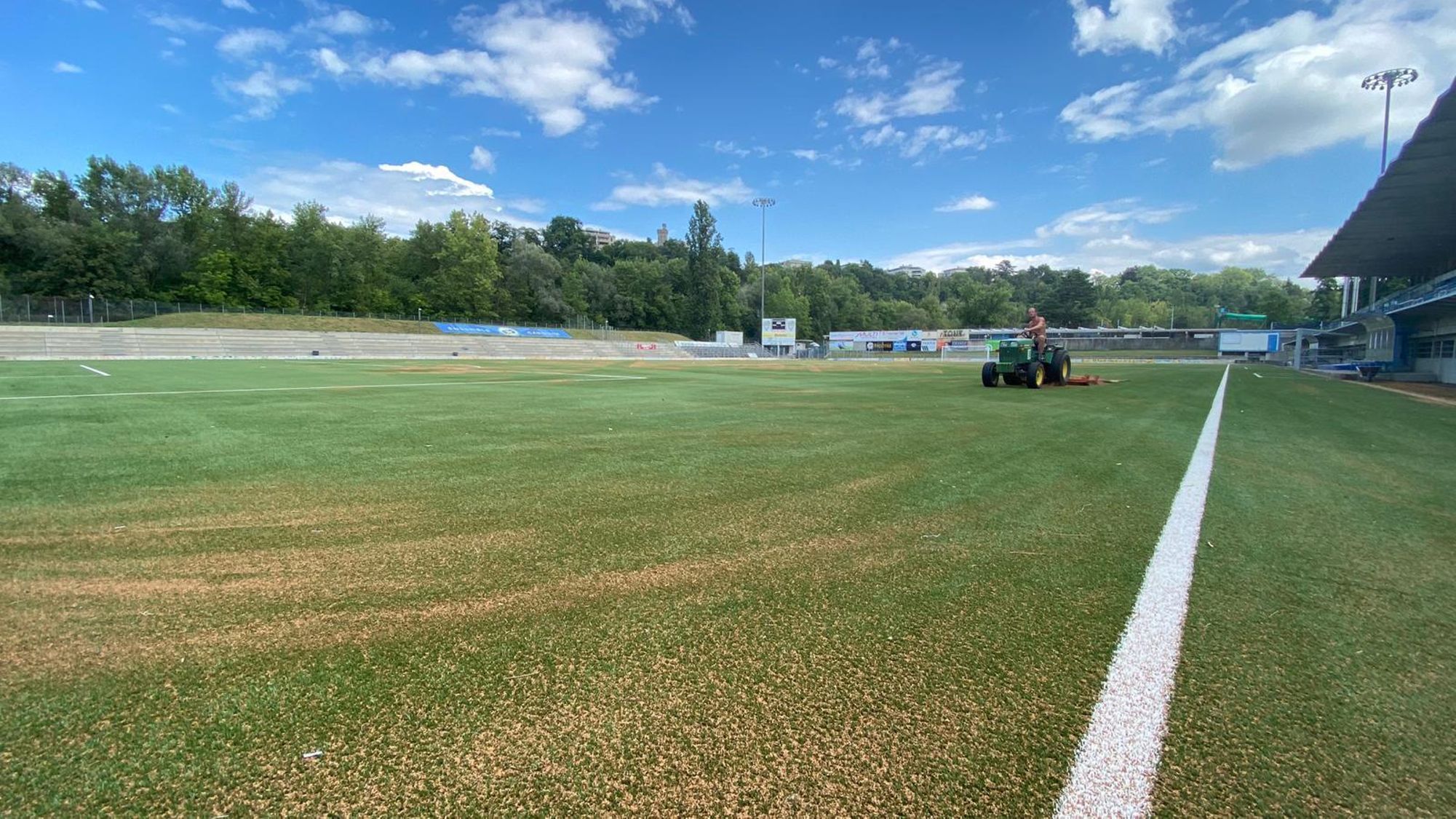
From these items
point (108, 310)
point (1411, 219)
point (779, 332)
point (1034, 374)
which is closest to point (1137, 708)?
point (1034, 374)

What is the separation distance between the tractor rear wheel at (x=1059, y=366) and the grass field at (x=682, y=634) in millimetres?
11760

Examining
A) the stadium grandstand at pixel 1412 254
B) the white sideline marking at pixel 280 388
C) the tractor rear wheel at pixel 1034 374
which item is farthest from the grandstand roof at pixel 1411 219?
the white sideline marking at pixel 280 388

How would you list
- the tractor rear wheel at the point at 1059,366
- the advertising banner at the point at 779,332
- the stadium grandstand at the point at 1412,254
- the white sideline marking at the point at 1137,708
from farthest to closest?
the advertising banner at the point at 779,332 → the stadium grandstand at the point at 1412,254 → the tractor rear wheel at the point at 1059,366 → the white sideline marking at the point at 1137,708

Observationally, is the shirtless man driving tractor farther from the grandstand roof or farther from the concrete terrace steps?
the concrete terrace steps

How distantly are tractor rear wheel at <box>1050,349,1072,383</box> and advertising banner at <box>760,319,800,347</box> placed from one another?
174ft

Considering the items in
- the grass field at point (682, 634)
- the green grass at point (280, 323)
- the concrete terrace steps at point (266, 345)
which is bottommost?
the grass field at point (682, 634)

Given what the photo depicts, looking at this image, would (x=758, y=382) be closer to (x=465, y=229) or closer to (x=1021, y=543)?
(x=1021, y=543)

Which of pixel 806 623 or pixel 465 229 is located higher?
pixel 465 229

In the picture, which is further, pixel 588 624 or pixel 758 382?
pixel 758 382

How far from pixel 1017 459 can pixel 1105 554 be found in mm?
2979

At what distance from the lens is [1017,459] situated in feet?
20.8

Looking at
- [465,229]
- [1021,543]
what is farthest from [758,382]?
[465,229]

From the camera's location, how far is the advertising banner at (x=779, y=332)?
233ft

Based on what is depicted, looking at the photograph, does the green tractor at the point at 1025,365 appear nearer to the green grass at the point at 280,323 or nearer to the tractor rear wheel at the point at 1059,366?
the tractor rear wheel at the point at 1059,366
